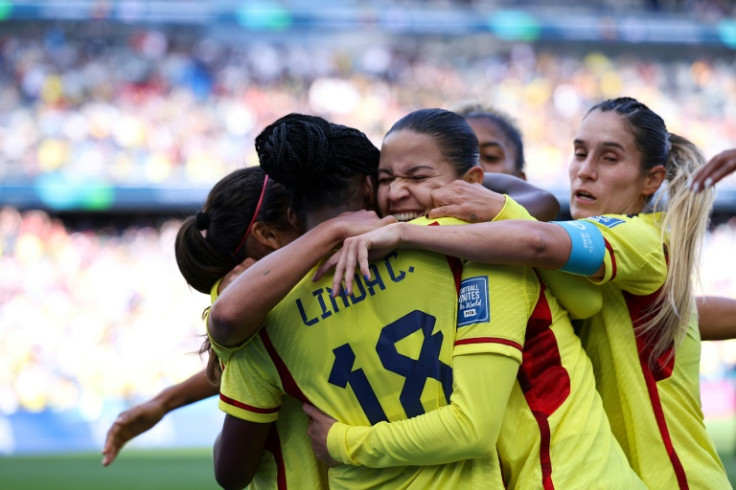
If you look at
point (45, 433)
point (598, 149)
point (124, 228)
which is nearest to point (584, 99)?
point (124, 228)

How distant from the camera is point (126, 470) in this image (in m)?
9.65

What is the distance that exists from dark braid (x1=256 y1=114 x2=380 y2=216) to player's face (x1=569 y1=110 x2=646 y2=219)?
0.69 metres

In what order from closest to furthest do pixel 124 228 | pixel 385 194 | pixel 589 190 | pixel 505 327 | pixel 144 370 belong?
pixel 505 327, pixel 385 194, pixel 589 190, pixel 144 370, pixel 124 228

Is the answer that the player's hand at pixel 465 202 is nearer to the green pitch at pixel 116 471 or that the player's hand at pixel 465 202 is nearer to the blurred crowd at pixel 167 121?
the green pitch at pixel 116 471

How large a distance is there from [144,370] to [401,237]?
11393 mm

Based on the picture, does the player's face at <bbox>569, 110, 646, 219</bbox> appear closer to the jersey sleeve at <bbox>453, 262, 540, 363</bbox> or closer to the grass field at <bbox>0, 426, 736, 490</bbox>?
the jersey sleeve at <bbox>453, 262, 540, 363</bbox>

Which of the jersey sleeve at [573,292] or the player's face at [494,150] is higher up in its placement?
the player's face at [494,150]

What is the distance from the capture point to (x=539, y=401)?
209cm

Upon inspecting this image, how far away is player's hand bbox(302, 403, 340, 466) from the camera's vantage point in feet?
6.86

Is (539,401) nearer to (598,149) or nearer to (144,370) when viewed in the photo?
(598,149)

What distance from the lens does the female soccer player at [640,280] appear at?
2.15 m

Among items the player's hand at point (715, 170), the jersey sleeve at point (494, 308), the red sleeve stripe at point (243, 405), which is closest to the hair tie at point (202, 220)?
the red sleeve stripe at point (243, 405)

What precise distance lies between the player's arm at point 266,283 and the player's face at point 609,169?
0.79 metres

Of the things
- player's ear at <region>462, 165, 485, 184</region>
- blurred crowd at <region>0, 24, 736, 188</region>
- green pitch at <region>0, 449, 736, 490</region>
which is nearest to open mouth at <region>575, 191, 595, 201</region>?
player's ear at <region>462, 165, 485, 184</region>
